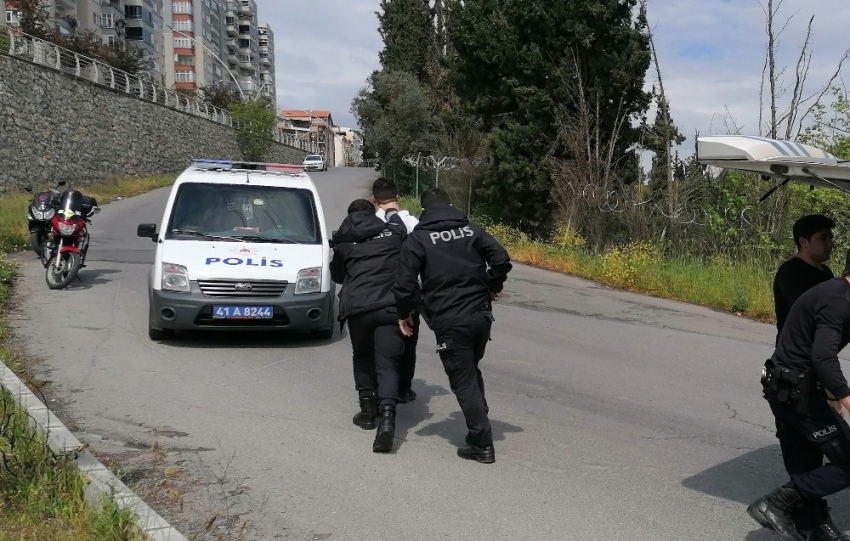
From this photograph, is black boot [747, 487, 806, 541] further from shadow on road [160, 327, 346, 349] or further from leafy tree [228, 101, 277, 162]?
leafy tree [228, 101, 277, 162]

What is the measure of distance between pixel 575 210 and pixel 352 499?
1515cm

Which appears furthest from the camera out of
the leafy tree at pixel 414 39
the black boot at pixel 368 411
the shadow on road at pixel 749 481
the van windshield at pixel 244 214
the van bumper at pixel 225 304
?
the leafy tree at pixel 414 39

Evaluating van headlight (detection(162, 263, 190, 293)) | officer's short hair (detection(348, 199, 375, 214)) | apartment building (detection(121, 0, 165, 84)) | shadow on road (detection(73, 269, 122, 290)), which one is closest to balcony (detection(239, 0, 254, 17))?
apartment building (detection(121, 0, 165, 84))

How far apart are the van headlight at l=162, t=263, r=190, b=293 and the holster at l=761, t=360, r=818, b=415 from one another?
637 centimetres

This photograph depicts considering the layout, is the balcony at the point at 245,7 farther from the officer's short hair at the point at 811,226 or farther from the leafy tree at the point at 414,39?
the officer's short hair at the point at 811,226

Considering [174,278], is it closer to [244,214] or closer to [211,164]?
[244,214]

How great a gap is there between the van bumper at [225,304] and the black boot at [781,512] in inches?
227

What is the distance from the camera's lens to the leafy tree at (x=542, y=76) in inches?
793

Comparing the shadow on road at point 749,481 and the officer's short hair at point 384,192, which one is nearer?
the shadow on road at point 749,481

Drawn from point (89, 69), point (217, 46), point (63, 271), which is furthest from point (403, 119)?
point (217, 46)

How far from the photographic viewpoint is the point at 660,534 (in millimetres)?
4664

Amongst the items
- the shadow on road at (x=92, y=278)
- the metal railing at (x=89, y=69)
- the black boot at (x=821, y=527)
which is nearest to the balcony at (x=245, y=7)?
the metal railing at (x=89, y=69)

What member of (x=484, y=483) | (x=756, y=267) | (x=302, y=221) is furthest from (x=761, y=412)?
(x=756, y=267)

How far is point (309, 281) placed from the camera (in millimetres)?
9430
